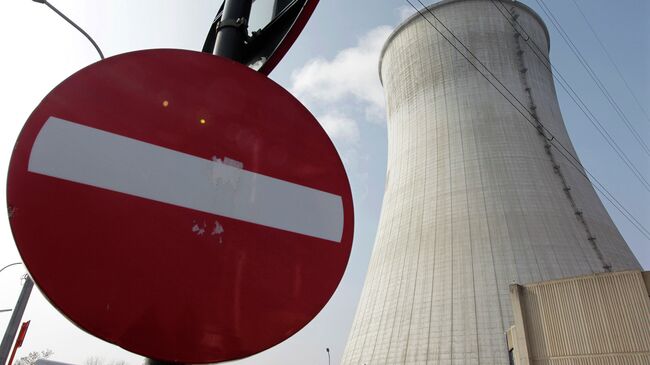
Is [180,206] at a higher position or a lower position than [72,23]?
lower

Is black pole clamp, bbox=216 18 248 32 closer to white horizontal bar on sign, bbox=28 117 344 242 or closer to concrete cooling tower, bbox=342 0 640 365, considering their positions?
white horizontal bar on sign, bbox=28 117 344 242

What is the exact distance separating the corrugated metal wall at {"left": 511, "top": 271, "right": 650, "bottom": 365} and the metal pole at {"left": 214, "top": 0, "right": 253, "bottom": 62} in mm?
7697

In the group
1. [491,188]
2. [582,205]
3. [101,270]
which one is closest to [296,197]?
[101,270]

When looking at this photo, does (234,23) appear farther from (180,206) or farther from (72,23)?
(72,23)

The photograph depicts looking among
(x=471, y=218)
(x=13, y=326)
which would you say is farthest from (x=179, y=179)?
(x=471, y=218)

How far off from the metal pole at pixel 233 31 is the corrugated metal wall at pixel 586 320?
7.70m

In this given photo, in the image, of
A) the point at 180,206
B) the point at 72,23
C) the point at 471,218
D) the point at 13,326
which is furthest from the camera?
the point at 471,218

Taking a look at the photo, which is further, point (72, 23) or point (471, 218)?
point (471, 218)

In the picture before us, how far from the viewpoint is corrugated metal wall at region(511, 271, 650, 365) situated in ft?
21.3

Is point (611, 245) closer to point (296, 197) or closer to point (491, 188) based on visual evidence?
point (491, 188)

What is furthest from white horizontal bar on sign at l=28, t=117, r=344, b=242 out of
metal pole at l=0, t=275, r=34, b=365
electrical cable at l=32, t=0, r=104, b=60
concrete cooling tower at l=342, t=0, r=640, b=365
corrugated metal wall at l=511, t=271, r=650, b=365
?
concrete cooling tower at l=342, t=0, r=640, b=365

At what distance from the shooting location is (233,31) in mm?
1005

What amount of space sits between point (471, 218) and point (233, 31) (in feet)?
31.9

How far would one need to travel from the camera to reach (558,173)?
10.5 m
